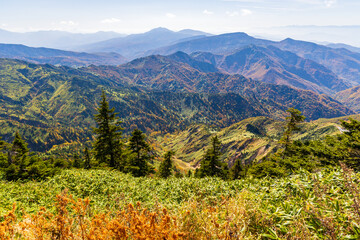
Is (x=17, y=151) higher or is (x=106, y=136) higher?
(x=106, y=136)

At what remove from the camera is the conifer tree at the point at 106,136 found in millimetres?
30172

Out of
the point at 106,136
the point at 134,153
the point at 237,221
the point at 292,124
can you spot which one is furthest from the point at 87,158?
the point at 237,221

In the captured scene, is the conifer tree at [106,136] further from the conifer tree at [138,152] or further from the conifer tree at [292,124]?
the conifer tree at [292,124]

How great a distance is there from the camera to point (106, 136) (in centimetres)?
3077

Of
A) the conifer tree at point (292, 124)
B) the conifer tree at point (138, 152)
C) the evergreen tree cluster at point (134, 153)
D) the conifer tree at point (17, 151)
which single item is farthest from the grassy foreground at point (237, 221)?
the conifer tree at point (292, 124)

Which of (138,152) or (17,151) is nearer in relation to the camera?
(17,151)

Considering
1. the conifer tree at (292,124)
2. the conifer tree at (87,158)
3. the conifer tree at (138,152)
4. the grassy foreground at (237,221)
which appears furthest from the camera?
the conifer tree at (87,158)

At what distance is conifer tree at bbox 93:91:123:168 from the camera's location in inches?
1188

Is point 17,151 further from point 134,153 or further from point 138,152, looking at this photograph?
point 138,152

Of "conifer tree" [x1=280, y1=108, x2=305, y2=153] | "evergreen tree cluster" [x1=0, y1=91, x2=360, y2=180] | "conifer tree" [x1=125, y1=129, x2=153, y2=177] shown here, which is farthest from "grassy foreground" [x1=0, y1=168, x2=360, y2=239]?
"conifer tree" [x1=280, y1=108, x2=305, y2=153]

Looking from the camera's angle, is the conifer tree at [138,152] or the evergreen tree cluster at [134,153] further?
the conifer tree at [138,152]

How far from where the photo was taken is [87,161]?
56.9 metres

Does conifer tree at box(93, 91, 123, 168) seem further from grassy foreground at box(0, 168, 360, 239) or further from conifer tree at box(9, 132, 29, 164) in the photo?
grassy foreground at box(0, 168, 360, 239)

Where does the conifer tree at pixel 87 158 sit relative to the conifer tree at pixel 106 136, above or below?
below
